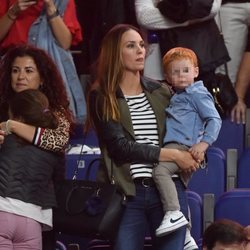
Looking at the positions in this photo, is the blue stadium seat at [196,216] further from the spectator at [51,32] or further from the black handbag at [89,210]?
the spectator at [51,32]

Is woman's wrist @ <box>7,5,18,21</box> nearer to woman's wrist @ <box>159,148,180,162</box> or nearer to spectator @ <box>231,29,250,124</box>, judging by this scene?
spectator @ <box>231,29,250,124</box>

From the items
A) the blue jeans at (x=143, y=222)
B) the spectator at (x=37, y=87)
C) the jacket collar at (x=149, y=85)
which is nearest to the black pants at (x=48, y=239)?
the spectator at (x=37, y=87)

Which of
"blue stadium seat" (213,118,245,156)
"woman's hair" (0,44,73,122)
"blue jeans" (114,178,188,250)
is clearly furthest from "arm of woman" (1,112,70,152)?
"blue stadium seat" (213,118,245,156)

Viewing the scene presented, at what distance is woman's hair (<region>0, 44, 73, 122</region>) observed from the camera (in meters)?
3.84

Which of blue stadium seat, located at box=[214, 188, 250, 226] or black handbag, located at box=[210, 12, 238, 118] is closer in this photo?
blue stadium seat, located at box=[214, 188, 250, 226]

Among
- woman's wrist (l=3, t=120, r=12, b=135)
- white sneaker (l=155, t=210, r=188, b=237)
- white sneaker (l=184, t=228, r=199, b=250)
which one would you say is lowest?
white sneaker (l=184, t=228, r=199, b=250)

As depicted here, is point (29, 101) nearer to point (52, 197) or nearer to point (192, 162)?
point (52, 197)

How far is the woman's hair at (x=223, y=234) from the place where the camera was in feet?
11.8

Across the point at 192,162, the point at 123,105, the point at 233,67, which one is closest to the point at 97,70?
the point at 123,105

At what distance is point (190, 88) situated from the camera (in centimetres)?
376

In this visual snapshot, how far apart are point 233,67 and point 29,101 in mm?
1404

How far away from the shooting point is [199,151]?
3652 millimetres

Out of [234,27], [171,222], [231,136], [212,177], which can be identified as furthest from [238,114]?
[171,222]

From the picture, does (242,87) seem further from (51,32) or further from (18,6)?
(18,6)
